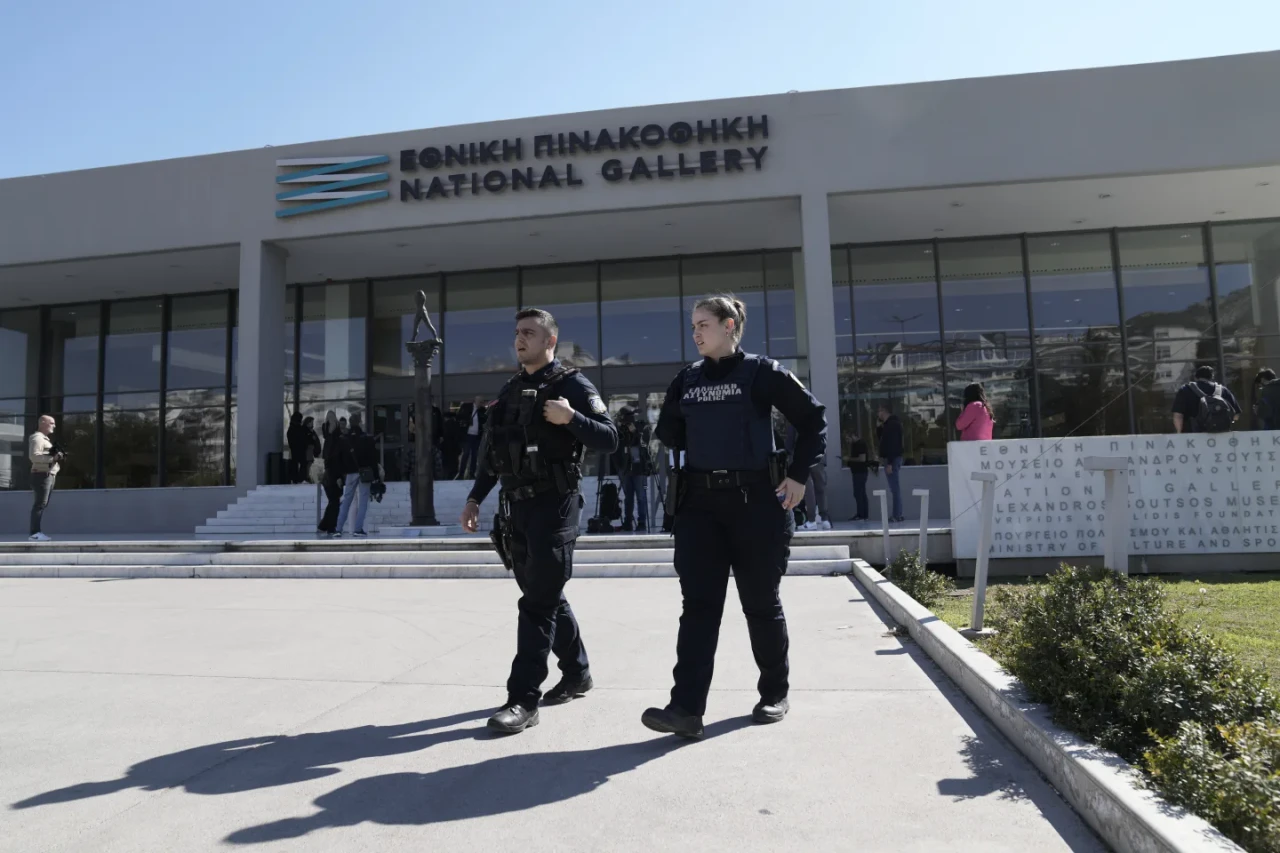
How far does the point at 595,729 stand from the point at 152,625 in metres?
4.59

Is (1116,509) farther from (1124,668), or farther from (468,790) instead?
(468,790)

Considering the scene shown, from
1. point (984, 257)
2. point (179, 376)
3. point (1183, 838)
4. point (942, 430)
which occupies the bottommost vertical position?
point (1183, 838)

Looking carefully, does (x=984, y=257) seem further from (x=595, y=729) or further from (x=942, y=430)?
(x=595, y=729)

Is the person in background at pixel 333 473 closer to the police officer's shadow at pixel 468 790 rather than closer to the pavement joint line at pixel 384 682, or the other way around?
the pavement joint line at pixel 384 682

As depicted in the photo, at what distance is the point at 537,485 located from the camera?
381 centimetres

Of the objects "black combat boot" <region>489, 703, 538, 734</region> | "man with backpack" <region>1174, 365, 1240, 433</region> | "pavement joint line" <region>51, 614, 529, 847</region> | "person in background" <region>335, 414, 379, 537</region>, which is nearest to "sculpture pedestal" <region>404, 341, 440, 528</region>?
"person in background" <region>335, 414, 379, 537</region>

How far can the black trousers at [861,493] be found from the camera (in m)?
14.3

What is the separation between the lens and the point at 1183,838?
2.06 metres

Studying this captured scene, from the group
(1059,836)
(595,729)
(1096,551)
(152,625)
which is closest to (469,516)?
(595,729)

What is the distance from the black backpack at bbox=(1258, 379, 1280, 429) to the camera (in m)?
10.1

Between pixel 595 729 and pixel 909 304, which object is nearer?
pixel 595 729

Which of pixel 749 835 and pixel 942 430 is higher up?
pixel 942 430

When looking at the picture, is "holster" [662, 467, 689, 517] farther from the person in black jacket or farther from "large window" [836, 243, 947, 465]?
"large window" [836, 243, 947, 465]

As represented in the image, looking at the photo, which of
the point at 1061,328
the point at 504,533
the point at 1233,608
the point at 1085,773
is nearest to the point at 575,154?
the point at 1061,328
